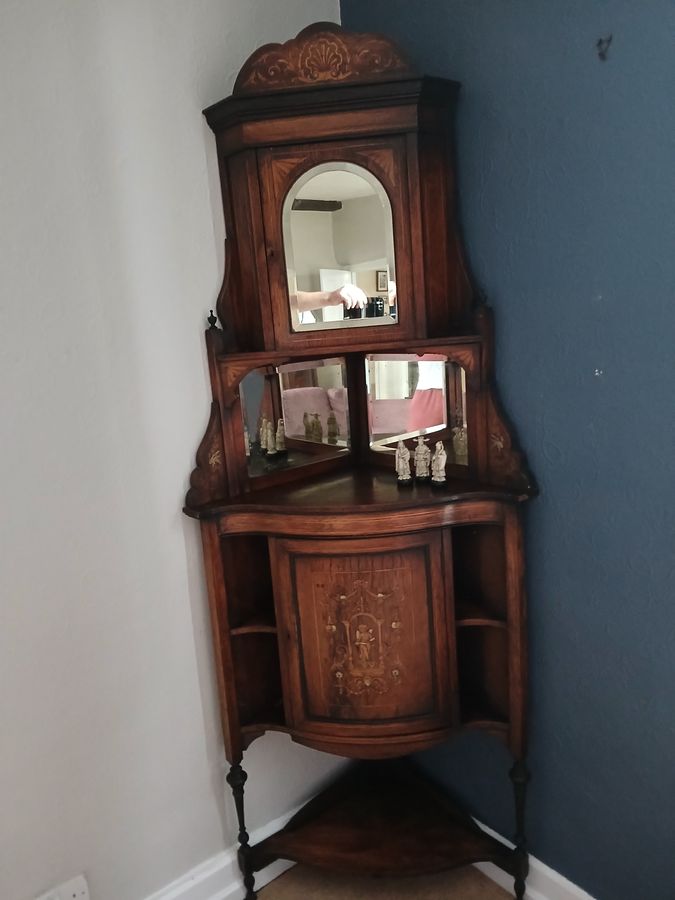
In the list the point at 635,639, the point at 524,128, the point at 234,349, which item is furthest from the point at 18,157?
the point at 635,639

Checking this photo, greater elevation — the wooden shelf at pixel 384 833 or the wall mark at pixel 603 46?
the wall mark at pixel 603 46

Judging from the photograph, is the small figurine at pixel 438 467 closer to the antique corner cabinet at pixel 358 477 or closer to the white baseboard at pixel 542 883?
the antique corner cabinet at pixel 358 477

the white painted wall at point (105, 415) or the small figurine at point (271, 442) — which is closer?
the white painted wall at point (105, 415)

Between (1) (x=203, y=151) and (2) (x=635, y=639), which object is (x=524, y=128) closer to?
(1) (x=203, y=151)

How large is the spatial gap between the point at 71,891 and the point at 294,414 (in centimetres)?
116

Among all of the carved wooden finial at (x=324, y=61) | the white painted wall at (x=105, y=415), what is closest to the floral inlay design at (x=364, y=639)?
the white painted wall at (x=105, y=415)

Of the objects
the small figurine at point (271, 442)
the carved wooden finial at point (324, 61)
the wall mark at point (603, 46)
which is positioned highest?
the carved wooden finial at point (324, 61)

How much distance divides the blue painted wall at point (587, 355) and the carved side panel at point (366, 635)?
268mm

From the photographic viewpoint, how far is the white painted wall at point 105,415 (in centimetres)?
135

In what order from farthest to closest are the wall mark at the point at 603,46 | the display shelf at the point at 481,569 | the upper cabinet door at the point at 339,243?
the display shelf at the point at 481,569
the upper cabinet door at the point at 339,243
the wall mark at the point at 603,46

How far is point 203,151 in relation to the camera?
1.53 m

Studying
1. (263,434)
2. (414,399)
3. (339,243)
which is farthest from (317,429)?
(339,243)

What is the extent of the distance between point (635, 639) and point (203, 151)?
4.42ft

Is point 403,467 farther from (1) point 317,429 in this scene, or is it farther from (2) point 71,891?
(2) point 71,891
